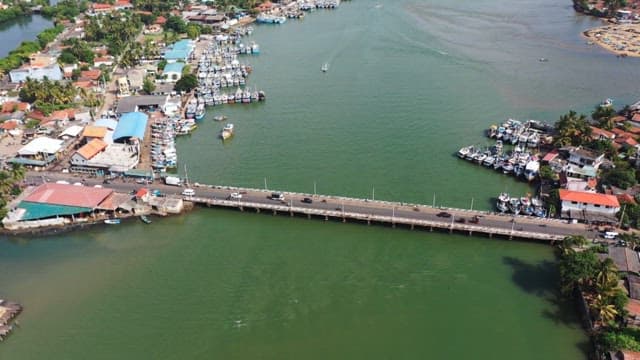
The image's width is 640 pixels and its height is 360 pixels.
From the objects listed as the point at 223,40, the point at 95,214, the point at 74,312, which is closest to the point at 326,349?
the point at 74,312

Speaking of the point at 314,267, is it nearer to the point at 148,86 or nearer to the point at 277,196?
the point at 277,196

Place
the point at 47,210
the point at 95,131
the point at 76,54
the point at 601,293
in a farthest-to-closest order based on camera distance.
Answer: the point at 76,54
the point at 95,131
the point at 47,210
the point at 601,293

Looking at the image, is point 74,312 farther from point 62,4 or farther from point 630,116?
point 62,4

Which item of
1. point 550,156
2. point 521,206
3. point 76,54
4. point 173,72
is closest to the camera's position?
point 521,206

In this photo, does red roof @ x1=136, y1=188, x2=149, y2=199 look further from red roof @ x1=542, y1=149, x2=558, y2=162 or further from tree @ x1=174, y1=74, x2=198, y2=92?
red roof @ x1=542, y1=149, x2=558, y2=162

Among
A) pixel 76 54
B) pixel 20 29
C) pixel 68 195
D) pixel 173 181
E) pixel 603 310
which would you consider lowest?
pixel 603 310

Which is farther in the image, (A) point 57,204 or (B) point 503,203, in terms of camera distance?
(B) point 503,203

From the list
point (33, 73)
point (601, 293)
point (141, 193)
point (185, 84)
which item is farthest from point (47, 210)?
point (601, 293)
